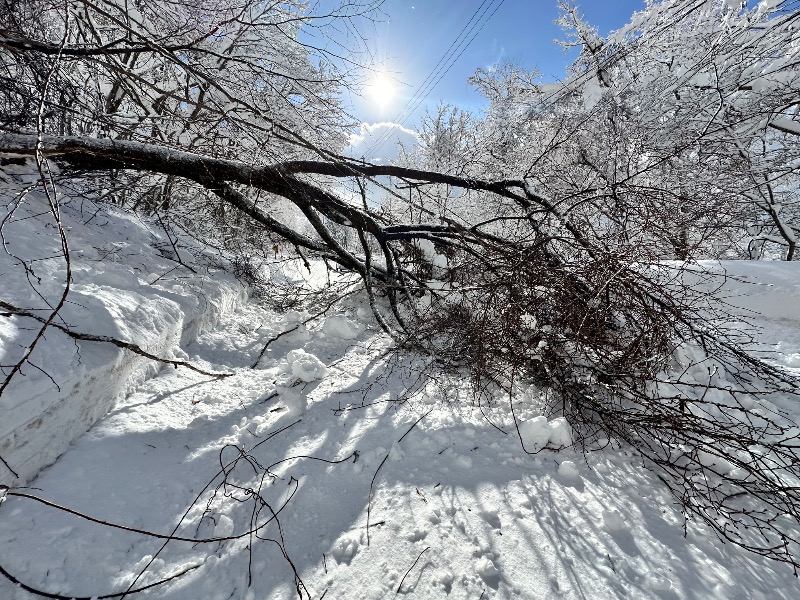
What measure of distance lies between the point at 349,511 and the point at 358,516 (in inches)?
2.2

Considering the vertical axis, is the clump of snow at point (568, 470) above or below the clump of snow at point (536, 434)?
below

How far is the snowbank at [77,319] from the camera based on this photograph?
59.4 inches

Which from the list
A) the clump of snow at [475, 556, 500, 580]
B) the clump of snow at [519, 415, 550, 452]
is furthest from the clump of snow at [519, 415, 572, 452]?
the clump of snow at [475, 556, 500, 580]

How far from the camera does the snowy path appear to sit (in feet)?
3.97

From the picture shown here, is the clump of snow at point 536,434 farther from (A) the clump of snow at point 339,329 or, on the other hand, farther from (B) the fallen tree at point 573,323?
(A) the clump of snow at point 339,329

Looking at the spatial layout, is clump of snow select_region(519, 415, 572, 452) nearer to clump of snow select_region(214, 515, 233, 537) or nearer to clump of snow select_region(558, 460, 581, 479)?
clump of snow select_region(558, 460, 581, 479)

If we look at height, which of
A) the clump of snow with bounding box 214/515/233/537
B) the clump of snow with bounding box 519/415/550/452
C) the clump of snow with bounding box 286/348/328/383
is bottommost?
the clump of snow with bounding box 214/515/233/537

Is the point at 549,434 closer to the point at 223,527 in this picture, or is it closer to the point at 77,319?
the point at 223,527

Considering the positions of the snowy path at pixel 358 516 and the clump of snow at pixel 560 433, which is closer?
the snowy path at pixel 358 516

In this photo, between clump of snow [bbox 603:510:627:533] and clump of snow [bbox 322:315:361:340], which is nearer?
clump of snow [bbox 603:510:627:533]

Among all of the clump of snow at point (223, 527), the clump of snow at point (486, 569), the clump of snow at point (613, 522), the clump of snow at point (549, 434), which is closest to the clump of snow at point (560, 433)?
the clump of snow at point (549, 434)

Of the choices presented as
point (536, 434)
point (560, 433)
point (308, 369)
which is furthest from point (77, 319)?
point (560, 433)

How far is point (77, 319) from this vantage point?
1994 millimetres

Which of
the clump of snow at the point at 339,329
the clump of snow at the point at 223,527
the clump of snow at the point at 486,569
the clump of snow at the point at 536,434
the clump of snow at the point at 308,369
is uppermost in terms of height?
the clump of snow at the point at 339,329
